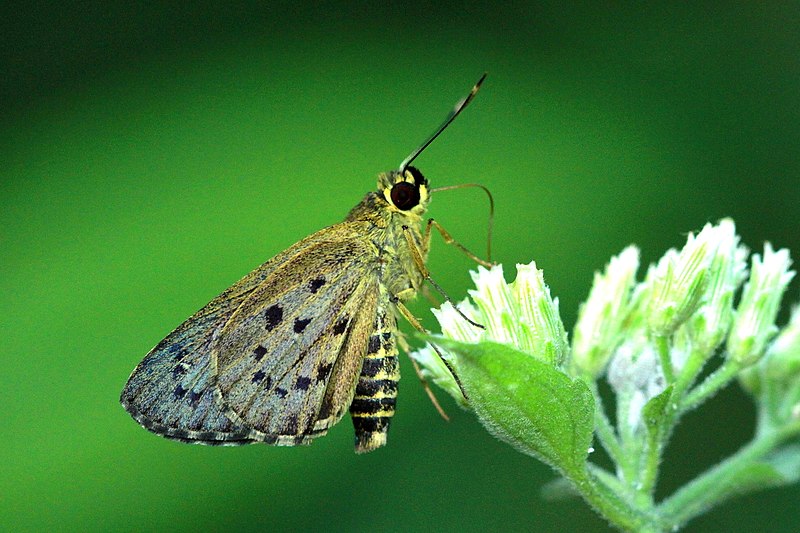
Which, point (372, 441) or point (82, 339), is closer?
point (372, 441)

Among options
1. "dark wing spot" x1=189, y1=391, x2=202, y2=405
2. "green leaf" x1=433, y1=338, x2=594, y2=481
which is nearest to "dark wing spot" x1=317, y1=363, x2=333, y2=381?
"dark wing spot" x1=189, y1=391, x2=202, y2=405

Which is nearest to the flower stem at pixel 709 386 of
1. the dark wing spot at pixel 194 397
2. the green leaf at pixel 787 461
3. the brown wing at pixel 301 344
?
the green leaf at pixel 787 461

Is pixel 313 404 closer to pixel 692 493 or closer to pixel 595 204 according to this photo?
pixel 692 493

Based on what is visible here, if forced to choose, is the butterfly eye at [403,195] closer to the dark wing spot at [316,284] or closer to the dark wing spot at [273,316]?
the dark wing spot at [316,284]

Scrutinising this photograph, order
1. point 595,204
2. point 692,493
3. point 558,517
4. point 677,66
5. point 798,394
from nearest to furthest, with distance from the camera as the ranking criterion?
1. point 692,493
2. point 798,394
3. point 595,204
4. point 558,517
5. point 677,66

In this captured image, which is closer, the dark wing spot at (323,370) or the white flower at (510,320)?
the white flower at (510,320)

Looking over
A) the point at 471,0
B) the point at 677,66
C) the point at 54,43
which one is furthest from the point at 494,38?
the point at 54,43

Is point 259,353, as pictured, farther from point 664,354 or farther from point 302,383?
point 664,354
